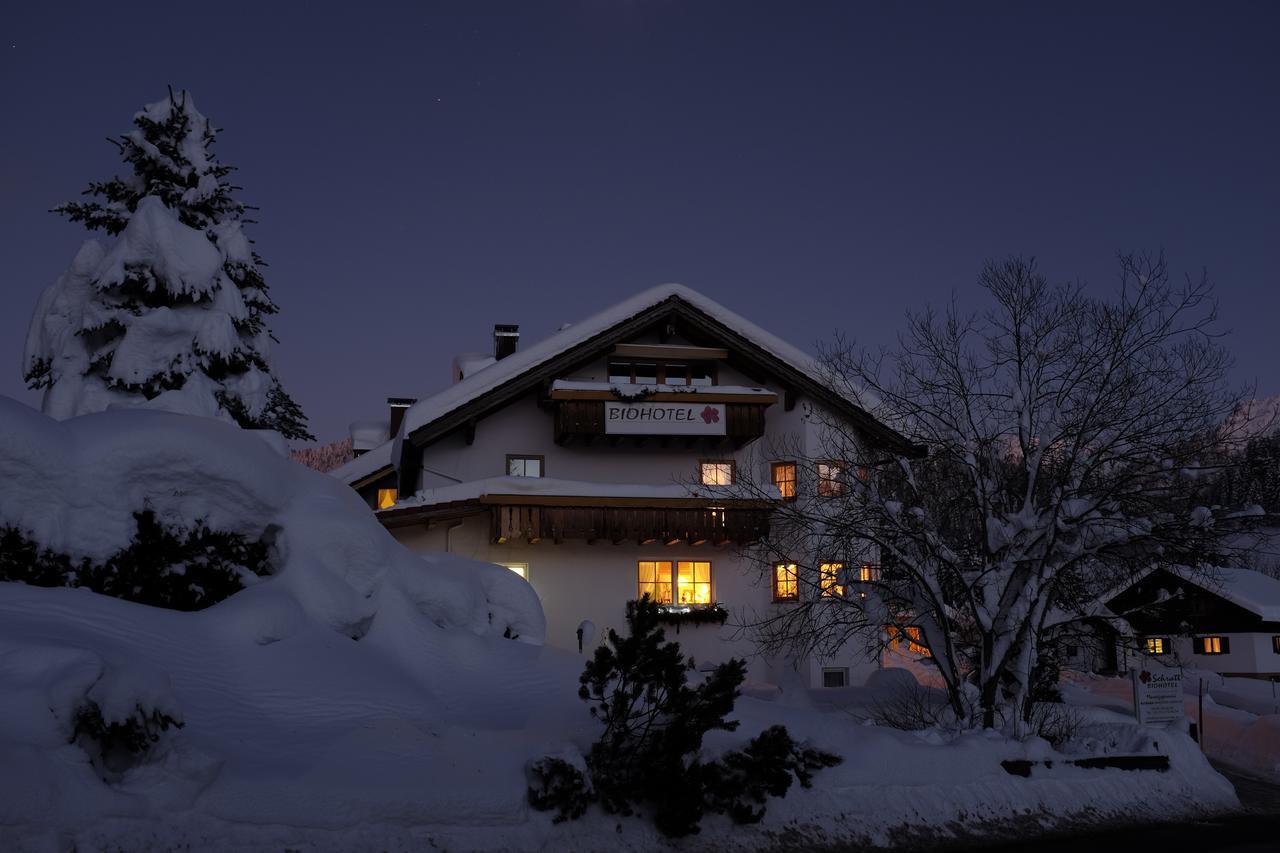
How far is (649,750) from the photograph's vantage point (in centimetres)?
832

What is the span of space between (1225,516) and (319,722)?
1047 cm

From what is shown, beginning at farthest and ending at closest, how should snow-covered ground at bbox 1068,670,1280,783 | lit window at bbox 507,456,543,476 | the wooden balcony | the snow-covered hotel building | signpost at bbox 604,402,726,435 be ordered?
1. lit window at bbox 507,456,543,476
2. signpost at bbox 604,402,726,435
3. the snow-covered hotel building
4. the wooden balcony
5. snow-covered ground at bbox 1068,670,1280,783

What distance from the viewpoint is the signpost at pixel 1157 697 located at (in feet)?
44.0

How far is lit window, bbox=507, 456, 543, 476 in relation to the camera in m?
24.5

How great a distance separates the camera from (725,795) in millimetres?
8570

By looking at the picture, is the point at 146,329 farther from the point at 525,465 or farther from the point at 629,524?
the point at 629,524

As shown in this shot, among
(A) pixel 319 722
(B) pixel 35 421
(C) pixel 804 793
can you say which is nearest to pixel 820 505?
(C) pixel 804 793

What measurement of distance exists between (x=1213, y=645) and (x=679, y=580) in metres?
29.2

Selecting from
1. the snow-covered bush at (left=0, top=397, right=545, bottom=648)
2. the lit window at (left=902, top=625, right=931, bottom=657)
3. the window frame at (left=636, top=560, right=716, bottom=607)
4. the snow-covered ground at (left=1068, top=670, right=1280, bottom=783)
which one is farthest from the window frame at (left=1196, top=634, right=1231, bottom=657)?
the snow-covered bush at (left=0, top=397, right=545, bottom=648)

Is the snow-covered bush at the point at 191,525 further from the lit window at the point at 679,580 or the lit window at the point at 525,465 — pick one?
the lit window at the point at 525,465

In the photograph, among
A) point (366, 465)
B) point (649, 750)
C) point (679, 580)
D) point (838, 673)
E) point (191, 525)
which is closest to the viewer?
point (649, 750)

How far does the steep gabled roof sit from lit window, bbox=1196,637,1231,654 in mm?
25681

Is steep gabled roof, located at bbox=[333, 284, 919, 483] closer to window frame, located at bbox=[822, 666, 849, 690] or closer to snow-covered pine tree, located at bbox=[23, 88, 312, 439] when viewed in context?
snow-covered pine tree, located at bbox=[23, 88, 312, 439]

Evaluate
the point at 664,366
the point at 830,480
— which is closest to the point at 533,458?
the point at 664,366
